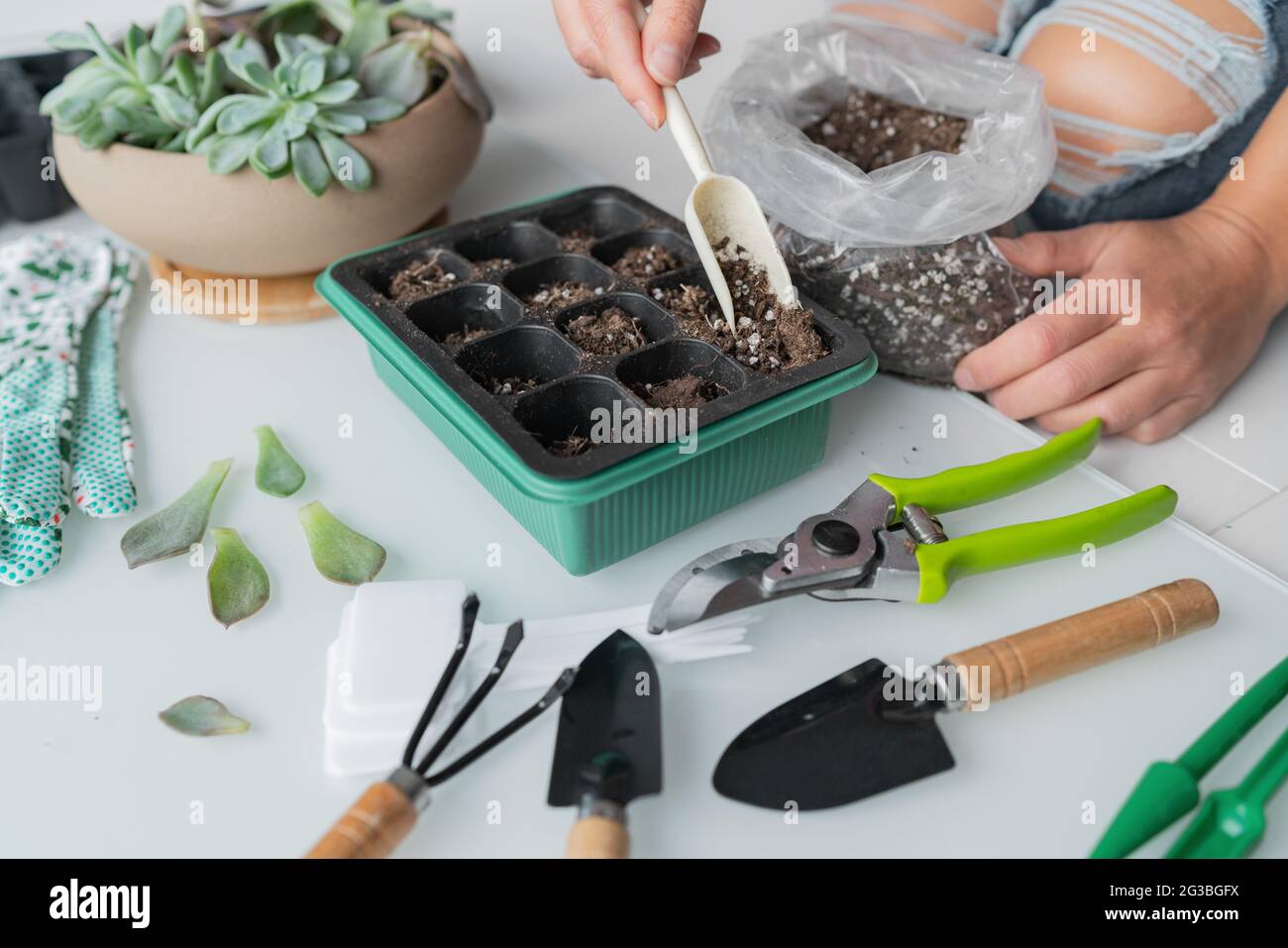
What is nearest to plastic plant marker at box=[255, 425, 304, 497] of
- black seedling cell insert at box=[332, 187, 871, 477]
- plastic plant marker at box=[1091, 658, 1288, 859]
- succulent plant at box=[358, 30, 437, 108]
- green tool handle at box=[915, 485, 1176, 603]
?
black seedling cell insert at box=[332, 187, 871, 477]

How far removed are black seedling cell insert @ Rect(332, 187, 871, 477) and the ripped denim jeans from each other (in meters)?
0.40

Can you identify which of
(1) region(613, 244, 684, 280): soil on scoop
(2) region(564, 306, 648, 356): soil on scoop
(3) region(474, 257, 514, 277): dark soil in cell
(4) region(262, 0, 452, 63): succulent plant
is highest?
(4) region(262, 0, 452, 63): succulent plant

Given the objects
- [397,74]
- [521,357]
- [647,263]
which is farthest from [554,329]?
[397,74]

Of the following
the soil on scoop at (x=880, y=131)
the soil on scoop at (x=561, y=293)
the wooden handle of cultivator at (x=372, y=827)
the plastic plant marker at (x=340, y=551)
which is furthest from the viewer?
the soil on scoop at (x=880, y=131)

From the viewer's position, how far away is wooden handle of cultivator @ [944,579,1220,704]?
1.94 ft

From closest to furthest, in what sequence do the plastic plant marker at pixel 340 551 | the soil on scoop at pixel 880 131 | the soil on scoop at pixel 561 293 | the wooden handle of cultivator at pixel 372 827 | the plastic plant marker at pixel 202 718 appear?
1. the wooden handle of cultivator at pixel 372 827
2. the plastic plant marker at pixel 202 718
3. the plastic plant marker at pixel 340 551
4. the soil on scoop at pixel 561 293
5. the soil on scoop at pixel 880 131

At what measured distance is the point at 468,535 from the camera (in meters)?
0.75

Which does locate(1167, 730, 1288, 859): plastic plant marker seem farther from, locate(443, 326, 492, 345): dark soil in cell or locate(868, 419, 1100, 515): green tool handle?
locate(443, 326, 492, 345): dark soil in cell

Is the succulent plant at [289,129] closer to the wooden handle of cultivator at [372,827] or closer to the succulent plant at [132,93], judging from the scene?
the succulent plant at [132,93]

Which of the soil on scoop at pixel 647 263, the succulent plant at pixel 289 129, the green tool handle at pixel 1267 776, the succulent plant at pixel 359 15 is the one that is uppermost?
the succulent plant at pixel 359 15

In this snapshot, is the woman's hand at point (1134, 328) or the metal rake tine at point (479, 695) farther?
the woman's hand at point (1134, 328)

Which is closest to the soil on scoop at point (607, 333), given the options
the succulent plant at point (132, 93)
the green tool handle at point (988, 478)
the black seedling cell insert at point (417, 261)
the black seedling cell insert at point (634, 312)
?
the black seedling cell insert at point (634, 312)

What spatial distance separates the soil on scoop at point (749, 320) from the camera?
74cm

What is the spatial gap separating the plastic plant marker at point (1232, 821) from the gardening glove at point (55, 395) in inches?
28.8
